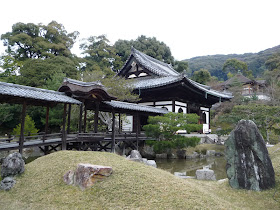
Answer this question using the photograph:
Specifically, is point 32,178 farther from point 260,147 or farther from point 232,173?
point 260,147

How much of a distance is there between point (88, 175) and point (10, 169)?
279 cm

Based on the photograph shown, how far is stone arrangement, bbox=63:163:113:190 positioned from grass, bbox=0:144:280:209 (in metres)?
0.14

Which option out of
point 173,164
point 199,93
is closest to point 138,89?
point 199,93

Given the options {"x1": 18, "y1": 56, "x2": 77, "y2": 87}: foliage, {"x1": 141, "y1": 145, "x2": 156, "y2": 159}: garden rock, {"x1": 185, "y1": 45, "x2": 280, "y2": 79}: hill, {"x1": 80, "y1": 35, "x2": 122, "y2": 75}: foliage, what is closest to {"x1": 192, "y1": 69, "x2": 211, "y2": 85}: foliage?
{"x1": 80, "y1": 35, "x2": 122, "y2": 75}: foliage

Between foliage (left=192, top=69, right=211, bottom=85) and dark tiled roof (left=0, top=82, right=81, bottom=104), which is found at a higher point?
foliage (left=192, top=69, right=211, bottom=85)

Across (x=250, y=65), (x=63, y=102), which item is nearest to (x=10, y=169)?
(x=63, y=102)

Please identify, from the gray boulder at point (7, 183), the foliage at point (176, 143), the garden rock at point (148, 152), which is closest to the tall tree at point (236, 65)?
the garden rock at point (148, 152)

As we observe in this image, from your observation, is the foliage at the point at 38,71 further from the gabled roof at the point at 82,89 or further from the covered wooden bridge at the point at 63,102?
the gabled roof at the point at 82,89

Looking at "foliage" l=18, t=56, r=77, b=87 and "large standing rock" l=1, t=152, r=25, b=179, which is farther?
"foliage" l=18, t=56, r=77, b=87

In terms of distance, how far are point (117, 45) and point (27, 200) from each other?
44.7 m

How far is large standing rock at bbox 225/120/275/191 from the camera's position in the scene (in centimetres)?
643

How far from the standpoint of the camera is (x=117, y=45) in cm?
4769

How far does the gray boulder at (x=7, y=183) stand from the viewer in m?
6.46

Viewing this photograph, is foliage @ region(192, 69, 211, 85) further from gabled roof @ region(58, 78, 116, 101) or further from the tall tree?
gabled roof @ region(58, 78, 116, 101)
